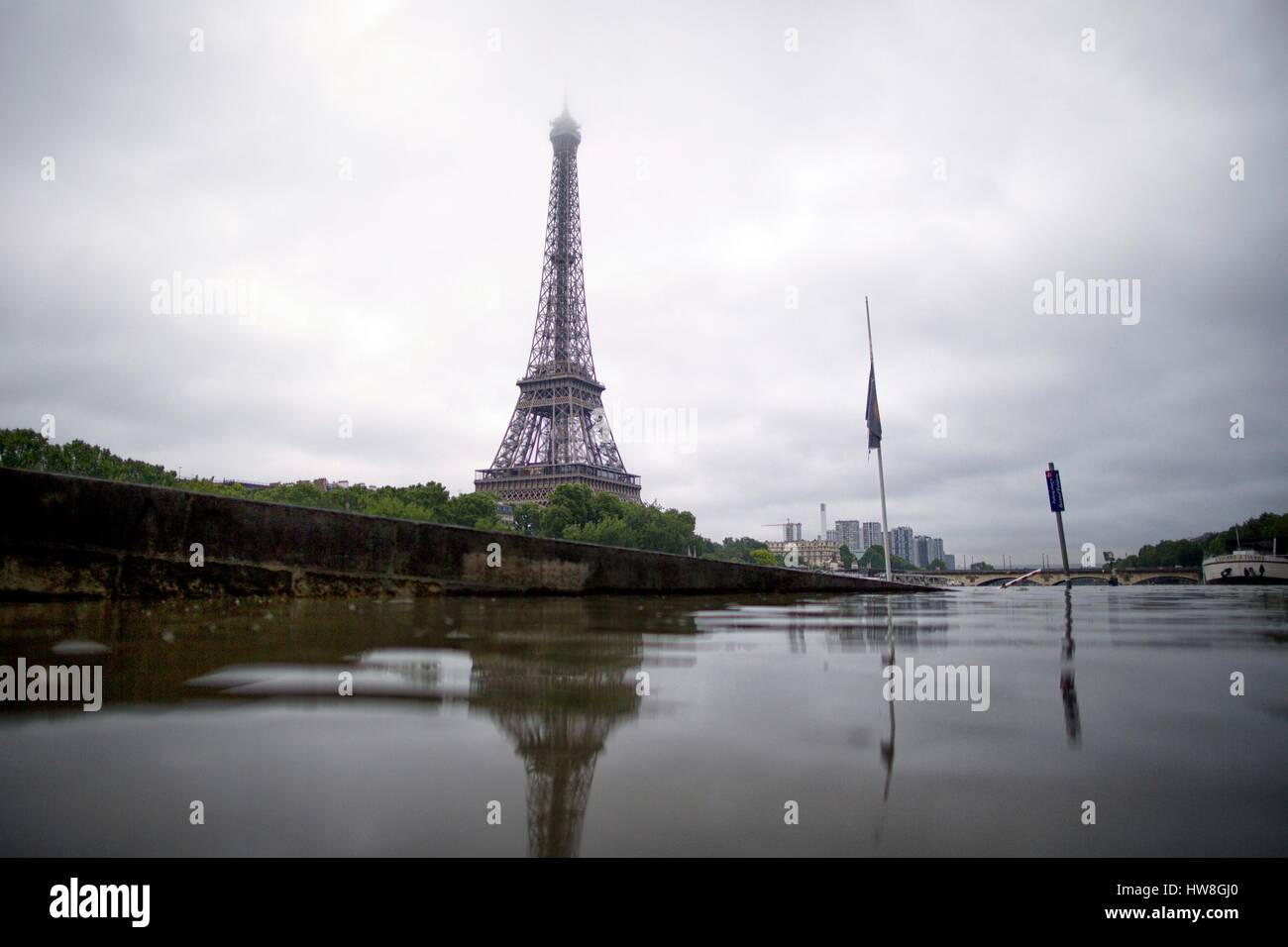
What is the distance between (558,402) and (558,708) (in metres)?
71.2

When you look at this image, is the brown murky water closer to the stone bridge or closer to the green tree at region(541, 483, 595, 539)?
the green tree at region(541, 483, 595, 539)

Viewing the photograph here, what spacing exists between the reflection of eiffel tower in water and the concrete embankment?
3.34 metres

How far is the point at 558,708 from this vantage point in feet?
7.56

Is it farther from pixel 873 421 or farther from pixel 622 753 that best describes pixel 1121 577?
pixel 622 753

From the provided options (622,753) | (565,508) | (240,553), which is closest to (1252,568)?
(240,553)

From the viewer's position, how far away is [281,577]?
6.29 meters

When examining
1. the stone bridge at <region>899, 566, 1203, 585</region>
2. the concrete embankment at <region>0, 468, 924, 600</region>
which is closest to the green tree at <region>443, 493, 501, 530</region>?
the stone bridge at <region>899, 566, 1203, 585</region>

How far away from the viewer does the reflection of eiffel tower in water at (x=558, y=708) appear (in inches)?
57.7

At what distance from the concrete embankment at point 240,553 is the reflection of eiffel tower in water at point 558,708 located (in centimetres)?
334

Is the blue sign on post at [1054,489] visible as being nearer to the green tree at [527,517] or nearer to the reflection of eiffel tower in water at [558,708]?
the reflection of eiffel tower in water at [558,708]

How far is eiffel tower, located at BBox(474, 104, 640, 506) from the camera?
7394 centimetres

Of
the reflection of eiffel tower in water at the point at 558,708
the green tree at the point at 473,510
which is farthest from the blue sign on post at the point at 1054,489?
the green tree at the point at 473,510

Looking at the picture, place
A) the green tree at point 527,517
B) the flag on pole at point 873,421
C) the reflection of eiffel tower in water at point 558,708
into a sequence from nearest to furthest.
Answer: the reflection of eiffel tower in water at point 558,708 < the flag on pole at point 873,421 < the green tree at point 527,517
